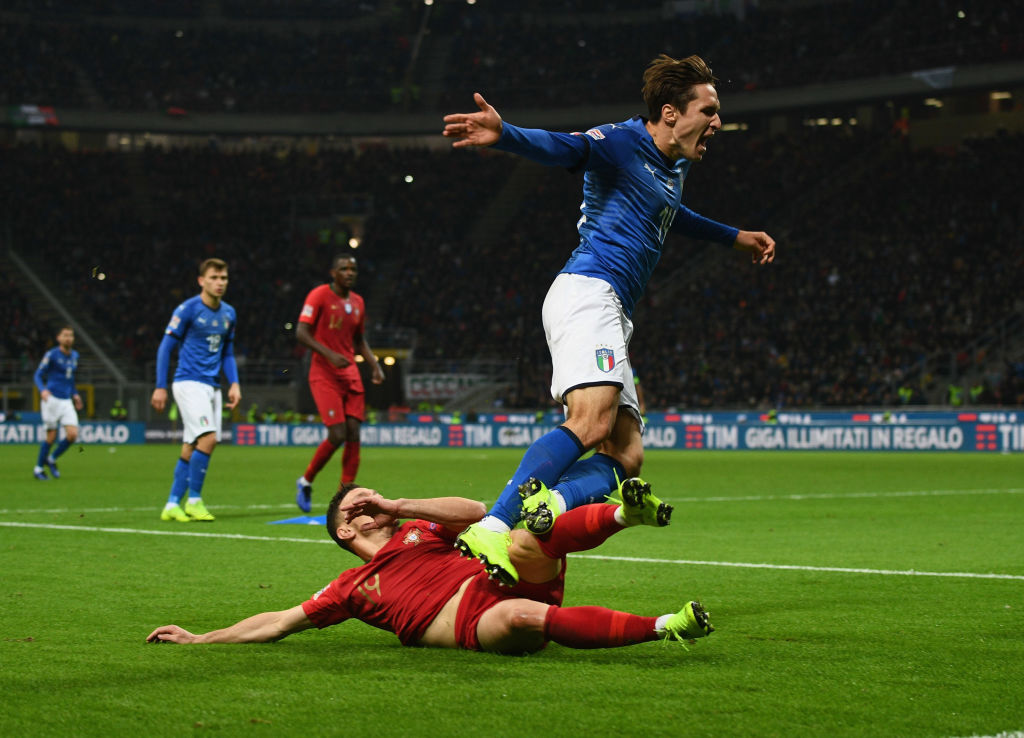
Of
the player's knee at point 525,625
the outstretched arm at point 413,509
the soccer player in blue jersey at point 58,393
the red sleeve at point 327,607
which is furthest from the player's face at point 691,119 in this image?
the soccer player in blue jersey at point 58,393

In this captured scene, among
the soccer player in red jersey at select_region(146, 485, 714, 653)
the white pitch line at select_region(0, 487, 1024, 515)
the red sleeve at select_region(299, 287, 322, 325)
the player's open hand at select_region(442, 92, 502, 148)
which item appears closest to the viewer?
the soccer player in red jersey at select_region(146, 485, 714, 653)

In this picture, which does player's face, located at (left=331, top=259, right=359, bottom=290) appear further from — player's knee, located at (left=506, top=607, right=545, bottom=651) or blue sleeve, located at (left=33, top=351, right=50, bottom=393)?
blue sleeve, located at (left=33, top=351, right=50, bottom=393)

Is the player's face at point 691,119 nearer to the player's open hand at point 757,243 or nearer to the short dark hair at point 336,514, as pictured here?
the player's open hand at point 757,243

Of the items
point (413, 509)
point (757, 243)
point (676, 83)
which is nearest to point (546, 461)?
point (413, 509)

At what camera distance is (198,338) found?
11.2 metres

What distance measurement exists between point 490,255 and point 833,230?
11869 mm

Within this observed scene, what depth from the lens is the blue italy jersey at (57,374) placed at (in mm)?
18922

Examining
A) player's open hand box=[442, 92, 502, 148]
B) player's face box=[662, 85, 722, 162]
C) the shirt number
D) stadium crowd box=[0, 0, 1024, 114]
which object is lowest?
the shirt number

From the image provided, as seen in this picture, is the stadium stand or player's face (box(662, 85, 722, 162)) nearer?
player's face (box(662, 85, 722, 162))

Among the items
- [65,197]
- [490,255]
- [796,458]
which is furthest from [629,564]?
[65,197]

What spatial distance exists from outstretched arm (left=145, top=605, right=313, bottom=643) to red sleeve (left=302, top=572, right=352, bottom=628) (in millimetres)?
41

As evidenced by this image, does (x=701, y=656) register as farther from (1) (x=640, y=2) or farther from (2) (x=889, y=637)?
(1) (x=640, y=2)

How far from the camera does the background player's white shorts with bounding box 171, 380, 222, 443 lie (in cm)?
1092

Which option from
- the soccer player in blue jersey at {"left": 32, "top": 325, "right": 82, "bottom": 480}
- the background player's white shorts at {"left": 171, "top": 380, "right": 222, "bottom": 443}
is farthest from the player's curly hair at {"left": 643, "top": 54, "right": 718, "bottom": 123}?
the soccer player in blue jersey at {"left": 32, "top": 325, "right": 82, "bottom": 480}
